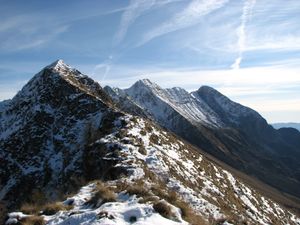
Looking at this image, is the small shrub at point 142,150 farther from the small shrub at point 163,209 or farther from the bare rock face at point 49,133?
the small shrub at point 163,209

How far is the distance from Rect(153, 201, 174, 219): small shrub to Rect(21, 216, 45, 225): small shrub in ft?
15.2

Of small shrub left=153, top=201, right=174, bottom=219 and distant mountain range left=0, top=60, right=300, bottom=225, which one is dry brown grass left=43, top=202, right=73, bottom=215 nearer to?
distant mountain range left=0, top=60, right=300, bottom=225

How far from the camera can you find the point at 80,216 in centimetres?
1543

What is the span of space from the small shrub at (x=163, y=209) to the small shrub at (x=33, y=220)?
4631mm

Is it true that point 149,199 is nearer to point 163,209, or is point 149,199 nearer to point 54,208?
point 163,209

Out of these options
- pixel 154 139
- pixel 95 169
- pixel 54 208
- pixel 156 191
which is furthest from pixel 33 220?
pixel 154 139

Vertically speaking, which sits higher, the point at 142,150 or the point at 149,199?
the point at 142,150

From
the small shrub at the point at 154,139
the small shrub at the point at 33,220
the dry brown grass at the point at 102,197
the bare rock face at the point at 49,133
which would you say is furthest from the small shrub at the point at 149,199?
the small shrub at the point at 154,139

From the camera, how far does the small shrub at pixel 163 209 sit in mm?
15504

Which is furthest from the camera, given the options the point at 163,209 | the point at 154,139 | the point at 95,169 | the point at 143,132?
the point at 154,139

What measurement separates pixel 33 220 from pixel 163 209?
17.6 feet

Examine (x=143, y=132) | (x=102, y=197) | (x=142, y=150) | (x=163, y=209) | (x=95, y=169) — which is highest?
(x=143, y=132)

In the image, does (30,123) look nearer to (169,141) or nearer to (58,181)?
(58,181)

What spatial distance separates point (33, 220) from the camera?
16.0m
